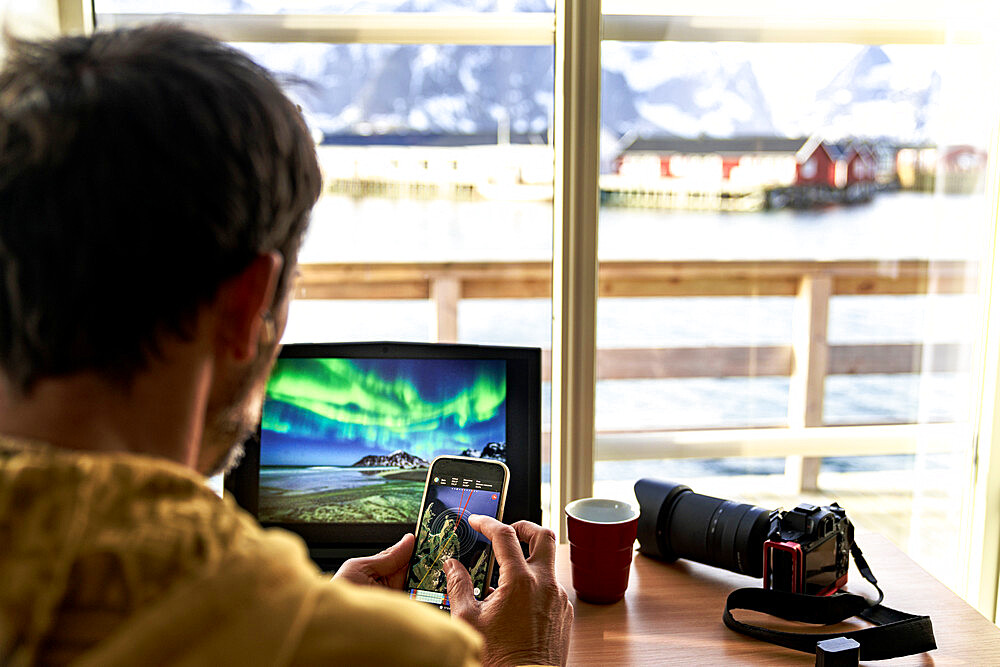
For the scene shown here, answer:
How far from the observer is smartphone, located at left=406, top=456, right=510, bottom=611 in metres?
1.06

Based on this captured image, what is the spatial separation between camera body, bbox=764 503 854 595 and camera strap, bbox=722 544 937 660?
0.02 m

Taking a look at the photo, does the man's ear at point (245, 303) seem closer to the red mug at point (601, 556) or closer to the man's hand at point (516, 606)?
the man's hand at point (516, 606)

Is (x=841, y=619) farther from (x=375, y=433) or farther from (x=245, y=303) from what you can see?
(x=245, y=303)

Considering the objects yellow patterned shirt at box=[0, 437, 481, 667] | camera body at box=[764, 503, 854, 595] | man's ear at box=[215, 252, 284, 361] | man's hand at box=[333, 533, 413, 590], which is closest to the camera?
yellow patterned shirt at box=[0, 437, 481, 667]

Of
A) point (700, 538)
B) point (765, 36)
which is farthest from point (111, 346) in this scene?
point (765, 36)

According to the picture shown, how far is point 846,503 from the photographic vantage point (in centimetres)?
202

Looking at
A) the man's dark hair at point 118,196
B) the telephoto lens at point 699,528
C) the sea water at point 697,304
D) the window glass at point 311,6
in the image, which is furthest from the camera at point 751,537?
the window glass at point 311,6

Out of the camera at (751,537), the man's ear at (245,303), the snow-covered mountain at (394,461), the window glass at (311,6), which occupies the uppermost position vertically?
the window glass at (311,6)

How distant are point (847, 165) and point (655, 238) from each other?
17.9 inches

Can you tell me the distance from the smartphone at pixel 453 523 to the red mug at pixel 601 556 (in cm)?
15

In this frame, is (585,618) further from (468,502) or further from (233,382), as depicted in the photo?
(233,382)

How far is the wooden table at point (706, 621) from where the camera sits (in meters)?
1.05

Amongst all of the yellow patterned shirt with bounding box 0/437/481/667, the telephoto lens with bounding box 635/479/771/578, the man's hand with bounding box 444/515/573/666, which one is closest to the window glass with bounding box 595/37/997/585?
the telephoto lens with bounding box 635/479/771/578

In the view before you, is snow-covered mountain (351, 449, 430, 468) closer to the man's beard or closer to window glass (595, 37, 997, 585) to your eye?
the man's beard
